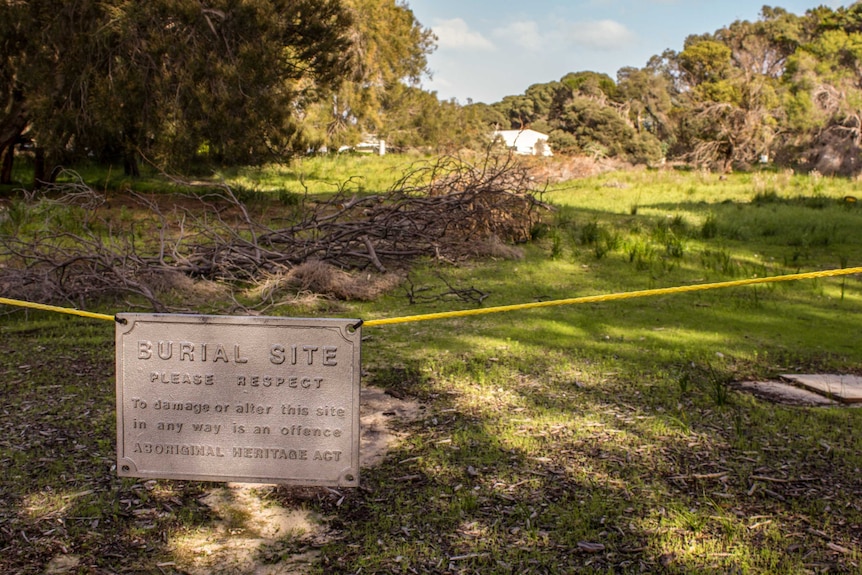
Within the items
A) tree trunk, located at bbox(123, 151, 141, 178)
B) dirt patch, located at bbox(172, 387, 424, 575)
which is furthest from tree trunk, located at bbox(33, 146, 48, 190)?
dirt patch, located at bbox(172, 387, 424, 575)

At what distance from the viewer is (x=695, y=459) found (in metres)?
4.29

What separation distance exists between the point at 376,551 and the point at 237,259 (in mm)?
5489

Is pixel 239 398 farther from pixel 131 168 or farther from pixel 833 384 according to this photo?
pixel 131 168

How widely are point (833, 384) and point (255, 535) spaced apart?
375 centimetres

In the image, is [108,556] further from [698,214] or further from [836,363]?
[698,214]

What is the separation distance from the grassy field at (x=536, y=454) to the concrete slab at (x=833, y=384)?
6.2 inches

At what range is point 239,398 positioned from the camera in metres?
3.39

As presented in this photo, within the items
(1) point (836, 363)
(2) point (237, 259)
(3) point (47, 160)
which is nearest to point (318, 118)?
(3) point (47, 160)

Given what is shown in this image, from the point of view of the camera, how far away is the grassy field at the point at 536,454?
343 cm

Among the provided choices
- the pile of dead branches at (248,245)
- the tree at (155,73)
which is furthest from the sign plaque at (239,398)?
the tree at (155,73)

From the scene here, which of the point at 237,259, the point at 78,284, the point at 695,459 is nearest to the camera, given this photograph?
the point at 695,459

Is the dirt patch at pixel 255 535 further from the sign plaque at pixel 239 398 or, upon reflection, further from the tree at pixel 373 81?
the tree at pixel 373 81

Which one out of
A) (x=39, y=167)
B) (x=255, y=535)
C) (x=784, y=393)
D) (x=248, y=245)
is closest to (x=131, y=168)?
(x=39, y=167)

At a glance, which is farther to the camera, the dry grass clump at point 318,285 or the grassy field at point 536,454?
the dry grass clump at point 318,285
